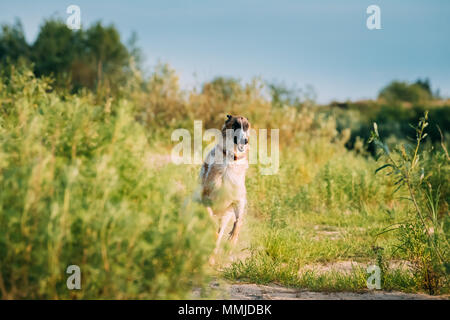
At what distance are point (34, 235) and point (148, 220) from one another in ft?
1.85

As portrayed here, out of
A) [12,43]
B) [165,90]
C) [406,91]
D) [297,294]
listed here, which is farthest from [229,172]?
[406,91]

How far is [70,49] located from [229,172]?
39.6m

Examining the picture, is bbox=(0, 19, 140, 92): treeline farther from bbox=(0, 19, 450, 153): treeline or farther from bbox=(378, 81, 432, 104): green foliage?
bbox=(378, 81, 432, 104): green foliage

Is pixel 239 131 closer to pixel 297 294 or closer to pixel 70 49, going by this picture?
pixel 297 294

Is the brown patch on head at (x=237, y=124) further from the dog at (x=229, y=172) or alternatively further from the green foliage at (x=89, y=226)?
the green foliage at (x=89, y=226)

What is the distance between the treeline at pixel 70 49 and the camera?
34.4 m

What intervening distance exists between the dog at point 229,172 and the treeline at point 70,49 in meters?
26.3

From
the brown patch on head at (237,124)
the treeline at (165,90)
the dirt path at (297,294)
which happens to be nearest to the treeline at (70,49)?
the treeline at (165,90)

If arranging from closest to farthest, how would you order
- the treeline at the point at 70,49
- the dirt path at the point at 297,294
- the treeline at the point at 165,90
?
the dirt path at the point at 297,294
the treeline at the point at 165,90
the treeline at the point at 70,49

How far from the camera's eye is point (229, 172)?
15.3 feet

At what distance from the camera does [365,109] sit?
35.3 meters
